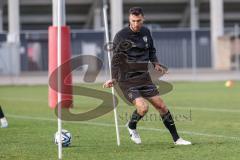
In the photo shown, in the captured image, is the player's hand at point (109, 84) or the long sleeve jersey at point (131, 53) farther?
the long sleeve jersey at point (131, 53)

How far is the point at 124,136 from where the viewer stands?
12.8m

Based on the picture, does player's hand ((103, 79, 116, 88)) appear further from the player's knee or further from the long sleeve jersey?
the player's knee

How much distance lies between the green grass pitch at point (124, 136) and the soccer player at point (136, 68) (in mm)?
690

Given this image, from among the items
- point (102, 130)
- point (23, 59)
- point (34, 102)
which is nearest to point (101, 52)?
point (23, 59)

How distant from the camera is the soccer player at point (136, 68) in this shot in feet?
35.1

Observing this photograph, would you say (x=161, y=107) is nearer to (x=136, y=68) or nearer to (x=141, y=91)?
(x=141, y=91)

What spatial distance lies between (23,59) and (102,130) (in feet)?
114

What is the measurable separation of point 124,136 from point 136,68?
2272 millimetres

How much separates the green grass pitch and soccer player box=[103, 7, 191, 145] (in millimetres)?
690

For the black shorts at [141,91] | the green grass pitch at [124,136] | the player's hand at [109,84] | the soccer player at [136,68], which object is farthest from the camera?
the black shorts at [141,91]

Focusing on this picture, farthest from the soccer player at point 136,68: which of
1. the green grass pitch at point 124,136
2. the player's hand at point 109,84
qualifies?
the green grass pitch at point 124,136

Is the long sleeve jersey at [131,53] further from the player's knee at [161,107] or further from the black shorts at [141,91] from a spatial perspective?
the player's knee at [161,107]

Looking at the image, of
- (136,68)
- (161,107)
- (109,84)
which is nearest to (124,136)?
(161,107)

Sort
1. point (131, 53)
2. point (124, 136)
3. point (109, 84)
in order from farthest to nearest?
point (124, 136) → point (131, 53) → point (109, 84)
